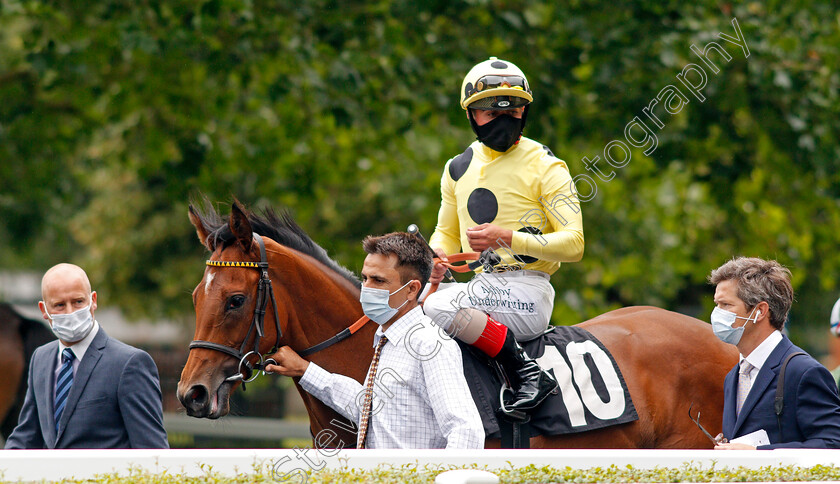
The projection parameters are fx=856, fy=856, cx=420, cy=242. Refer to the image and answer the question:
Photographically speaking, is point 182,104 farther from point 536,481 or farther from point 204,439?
point 536,481

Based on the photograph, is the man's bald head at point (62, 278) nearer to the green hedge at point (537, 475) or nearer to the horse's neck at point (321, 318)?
the horse's neck at point (321, 318)

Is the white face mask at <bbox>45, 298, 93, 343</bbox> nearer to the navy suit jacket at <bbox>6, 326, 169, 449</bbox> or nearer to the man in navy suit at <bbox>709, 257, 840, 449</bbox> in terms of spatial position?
the navy suit jacket at <bbox>6, 326, 169, 449</bbox>

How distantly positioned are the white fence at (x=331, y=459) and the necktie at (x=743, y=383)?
679mm

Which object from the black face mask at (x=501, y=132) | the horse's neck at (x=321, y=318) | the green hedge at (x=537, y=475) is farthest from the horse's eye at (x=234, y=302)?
the black face mask at (x=501, y=132)

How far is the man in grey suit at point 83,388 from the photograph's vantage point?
3.41 metres

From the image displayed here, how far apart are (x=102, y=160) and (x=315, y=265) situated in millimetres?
8713

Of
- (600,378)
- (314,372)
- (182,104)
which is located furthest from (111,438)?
(182,104)

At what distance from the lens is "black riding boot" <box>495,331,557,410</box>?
379 cm

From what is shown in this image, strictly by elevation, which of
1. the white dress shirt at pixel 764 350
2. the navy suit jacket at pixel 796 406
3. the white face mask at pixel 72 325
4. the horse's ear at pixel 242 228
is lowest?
the navy suit jacket at pixel 796 406

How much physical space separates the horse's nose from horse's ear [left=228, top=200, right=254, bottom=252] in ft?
2.19

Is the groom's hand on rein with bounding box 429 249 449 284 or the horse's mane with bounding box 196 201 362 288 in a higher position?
the horse's mane with bounding box 196 201 362 288

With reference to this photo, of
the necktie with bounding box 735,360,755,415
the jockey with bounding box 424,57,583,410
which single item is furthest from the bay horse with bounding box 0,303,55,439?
the necktie with bounding box 735,360,755,415

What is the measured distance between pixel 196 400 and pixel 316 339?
24.6 inches

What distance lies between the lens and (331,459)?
2809mm
